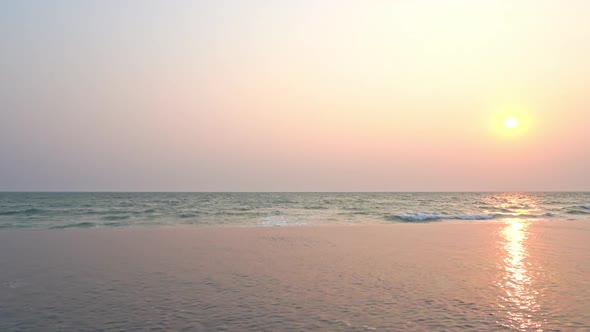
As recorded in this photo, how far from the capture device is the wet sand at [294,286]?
9.62 meters

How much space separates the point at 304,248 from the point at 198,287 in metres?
9.52

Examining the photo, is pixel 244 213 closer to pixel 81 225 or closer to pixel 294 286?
pixel 81 225

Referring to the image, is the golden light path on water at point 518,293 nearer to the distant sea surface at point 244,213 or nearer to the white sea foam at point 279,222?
the white sea foam at point 279,222

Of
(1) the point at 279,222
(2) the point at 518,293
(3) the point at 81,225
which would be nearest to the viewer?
(2) the point at 518,293

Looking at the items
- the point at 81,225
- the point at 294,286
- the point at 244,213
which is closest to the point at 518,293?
the point at 294,286

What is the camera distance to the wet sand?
9617 millimetres

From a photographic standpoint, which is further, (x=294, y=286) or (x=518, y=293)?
(x=294, y=286)

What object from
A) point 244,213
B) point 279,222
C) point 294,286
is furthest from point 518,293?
point 244,213

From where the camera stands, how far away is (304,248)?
2170cm

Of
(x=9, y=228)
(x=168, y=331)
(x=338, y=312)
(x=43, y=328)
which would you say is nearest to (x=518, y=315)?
(x=338, y=312)

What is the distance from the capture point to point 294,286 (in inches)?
512

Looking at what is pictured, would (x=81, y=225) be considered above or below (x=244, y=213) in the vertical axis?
below

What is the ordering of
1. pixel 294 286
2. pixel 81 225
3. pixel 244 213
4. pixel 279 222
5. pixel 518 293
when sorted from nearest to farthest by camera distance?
pixel 518 293 < pixel 294 286 < pixel 81 225 < pixel 279 222 < pixel 244 213

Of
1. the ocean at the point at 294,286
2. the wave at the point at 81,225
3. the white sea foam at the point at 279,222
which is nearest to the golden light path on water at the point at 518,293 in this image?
the ocean at the point at 294,286
